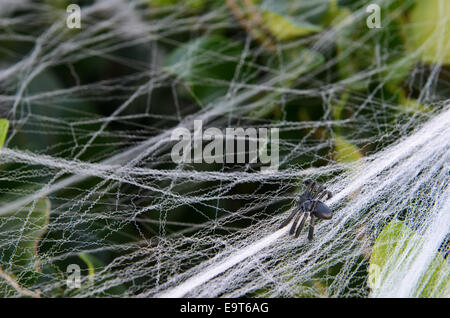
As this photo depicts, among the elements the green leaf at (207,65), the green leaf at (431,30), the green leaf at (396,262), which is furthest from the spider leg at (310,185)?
the green leaf at (431,30)

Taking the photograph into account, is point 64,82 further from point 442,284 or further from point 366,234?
point 442,284

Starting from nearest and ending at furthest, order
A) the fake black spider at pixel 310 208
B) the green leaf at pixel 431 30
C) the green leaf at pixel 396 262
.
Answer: the green leaf at pixel 396 262 < the fake black spider at pixel 310 208 < the green leaf at pixel 431 30

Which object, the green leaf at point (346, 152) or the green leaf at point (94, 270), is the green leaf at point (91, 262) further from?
the green leaf at point (346, 152)

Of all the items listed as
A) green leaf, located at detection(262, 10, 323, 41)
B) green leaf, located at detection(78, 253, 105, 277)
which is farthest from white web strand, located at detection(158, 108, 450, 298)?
green leaf, located at detection(262, 10, 323, 41)

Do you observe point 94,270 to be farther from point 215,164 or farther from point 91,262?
point 215,164

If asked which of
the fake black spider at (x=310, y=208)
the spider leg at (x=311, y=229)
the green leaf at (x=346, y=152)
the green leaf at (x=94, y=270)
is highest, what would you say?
the green leaf at (x=346, y=152)

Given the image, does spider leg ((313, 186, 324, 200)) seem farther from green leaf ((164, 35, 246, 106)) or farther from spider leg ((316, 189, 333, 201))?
green leaf ((164, 35, 246, 106))

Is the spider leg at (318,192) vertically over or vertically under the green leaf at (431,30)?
under
